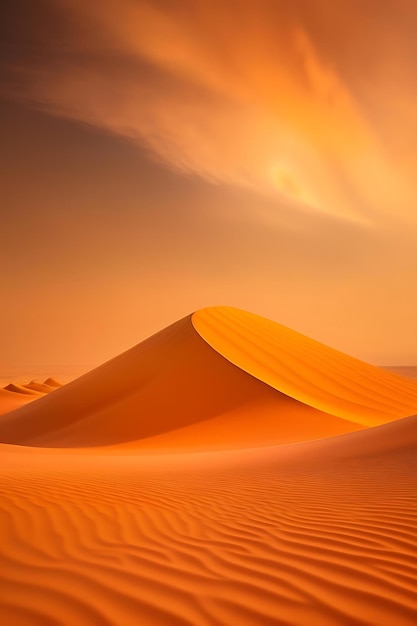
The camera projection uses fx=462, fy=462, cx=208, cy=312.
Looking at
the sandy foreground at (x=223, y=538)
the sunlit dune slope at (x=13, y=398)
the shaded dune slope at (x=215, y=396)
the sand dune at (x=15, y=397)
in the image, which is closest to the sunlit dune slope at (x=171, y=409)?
the shaded dune slope at (x=215, y=396)

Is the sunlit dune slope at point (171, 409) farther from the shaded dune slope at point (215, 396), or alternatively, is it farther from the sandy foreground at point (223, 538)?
the sandy foreground at point (223, 538)

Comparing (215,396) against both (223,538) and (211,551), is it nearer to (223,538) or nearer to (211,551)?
(223,538)

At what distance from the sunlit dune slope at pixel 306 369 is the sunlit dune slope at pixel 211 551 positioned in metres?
12.4

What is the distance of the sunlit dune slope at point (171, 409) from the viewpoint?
48.2 feet

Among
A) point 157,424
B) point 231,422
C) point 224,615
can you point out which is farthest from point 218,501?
point 157,424

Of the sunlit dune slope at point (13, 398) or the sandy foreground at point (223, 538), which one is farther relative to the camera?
the sunlit dune slope at point (13, 398)

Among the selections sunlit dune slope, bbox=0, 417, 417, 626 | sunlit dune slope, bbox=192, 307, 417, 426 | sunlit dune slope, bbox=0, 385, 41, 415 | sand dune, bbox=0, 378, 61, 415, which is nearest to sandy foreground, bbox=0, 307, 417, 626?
sunlit dune slope, bbox=0, 417, 417, 626

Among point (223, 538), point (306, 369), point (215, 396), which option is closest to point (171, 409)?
point (215, 396)

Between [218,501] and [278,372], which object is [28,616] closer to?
[218,501]

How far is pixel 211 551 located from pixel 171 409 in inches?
558

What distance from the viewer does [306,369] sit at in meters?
22.9

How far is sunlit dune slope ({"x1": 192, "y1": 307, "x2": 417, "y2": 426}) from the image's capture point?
63.3 ft

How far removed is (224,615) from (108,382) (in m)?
20.1

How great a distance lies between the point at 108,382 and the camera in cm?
2180
